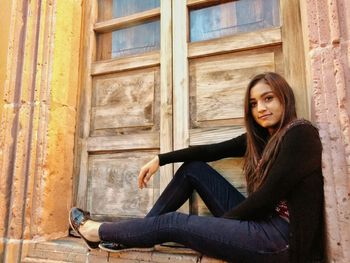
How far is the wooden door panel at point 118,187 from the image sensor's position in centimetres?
205

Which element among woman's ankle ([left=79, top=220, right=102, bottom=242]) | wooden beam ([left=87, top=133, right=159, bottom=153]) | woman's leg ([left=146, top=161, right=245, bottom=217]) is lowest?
woman's ankle ([left=79, top=220, right=102, bottom=242])

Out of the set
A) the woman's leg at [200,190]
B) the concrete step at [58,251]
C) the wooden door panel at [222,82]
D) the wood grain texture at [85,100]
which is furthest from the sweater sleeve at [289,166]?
the wood grain texture at [85,100]

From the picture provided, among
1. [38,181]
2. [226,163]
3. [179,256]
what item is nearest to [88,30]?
[38,181]

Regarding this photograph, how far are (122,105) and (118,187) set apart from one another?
57cm

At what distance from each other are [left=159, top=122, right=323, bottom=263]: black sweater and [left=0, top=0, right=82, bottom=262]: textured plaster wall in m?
1.33

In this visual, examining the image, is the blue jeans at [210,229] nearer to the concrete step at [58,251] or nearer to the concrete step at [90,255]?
the concrete step at [90,255]

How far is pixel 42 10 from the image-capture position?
223 centimetres

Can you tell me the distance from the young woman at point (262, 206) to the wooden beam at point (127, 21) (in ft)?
3.32

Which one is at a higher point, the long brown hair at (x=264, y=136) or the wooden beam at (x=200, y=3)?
the wooden beam at (x=200, y=3)

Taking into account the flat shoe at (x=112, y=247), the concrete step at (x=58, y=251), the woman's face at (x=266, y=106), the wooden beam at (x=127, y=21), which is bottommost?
the concrete step at (x=58, y=251)

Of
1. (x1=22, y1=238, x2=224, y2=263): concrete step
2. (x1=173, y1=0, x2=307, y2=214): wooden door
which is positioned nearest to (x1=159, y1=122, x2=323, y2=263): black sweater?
(x1=22, y1=238, x2=224, y2=263): concrete step

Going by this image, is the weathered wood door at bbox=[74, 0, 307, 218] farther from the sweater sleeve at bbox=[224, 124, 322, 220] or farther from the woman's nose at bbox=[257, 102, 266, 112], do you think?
the sweater sleeve at bbox=[224, 124, 322, 220]

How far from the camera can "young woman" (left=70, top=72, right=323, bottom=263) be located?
125 centimetres

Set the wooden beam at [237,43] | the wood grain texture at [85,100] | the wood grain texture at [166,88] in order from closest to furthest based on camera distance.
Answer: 1. the wooden beam at [237,43]
2. the wood grain texture at [166,88]
3. the wood grain texture at [85,100]
